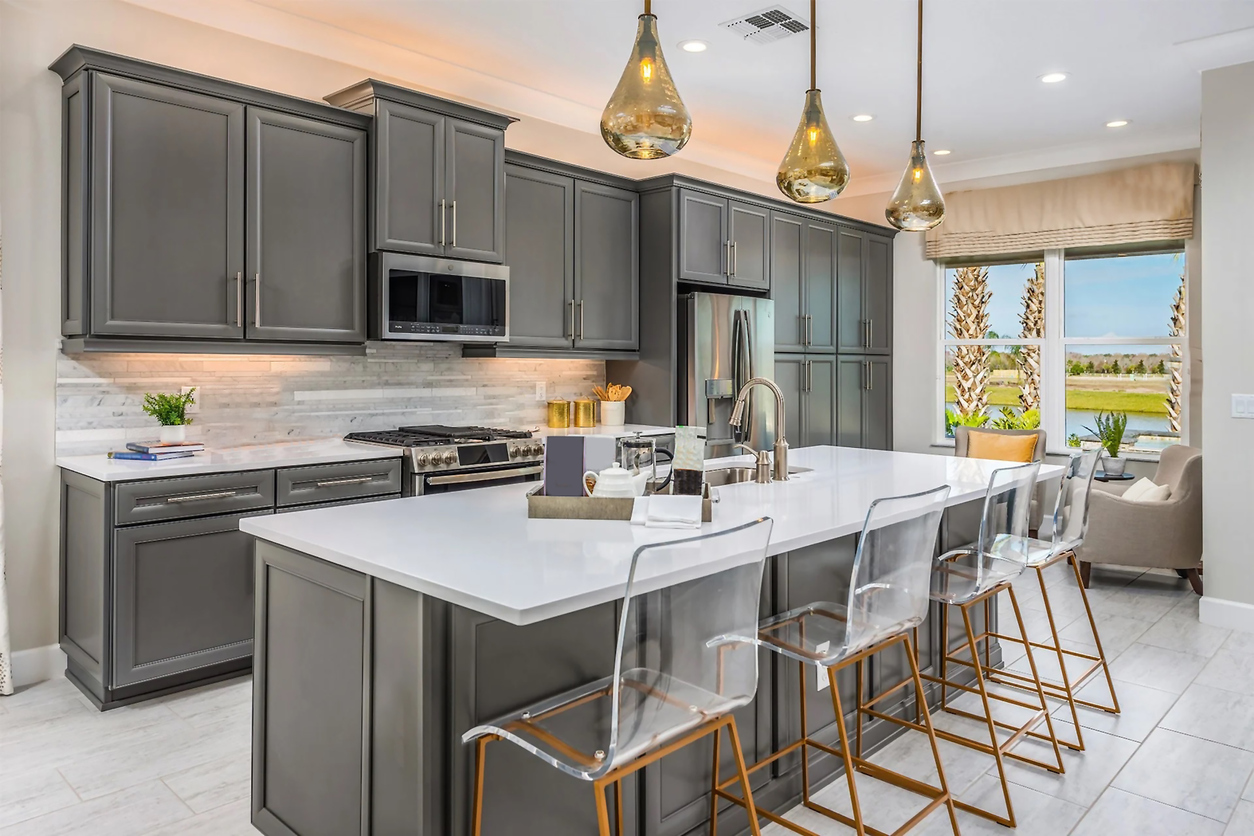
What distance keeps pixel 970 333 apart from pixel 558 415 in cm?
361

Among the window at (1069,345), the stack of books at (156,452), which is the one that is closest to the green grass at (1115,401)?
the window at (1069,345)

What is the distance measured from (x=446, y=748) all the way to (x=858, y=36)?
12.3ft

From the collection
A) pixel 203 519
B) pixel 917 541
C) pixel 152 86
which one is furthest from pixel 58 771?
pixel 917 541

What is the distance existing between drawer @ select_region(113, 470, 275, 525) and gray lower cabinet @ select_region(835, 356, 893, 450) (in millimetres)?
4314

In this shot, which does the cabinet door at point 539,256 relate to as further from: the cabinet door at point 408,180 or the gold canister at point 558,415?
the cabinet door at point 408,180

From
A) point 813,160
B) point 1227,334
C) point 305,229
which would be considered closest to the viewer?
point 813,160

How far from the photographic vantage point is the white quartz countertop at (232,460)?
3.01 meters

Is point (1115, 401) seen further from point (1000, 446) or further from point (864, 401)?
point (864, 401)

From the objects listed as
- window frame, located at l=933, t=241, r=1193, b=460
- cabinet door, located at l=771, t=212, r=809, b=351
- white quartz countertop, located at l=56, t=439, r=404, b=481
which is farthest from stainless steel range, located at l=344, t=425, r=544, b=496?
window frame, located at l=933, t=241, r=1193, b=460

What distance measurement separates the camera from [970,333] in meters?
6.61

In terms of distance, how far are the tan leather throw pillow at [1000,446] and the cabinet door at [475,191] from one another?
362 centimetres

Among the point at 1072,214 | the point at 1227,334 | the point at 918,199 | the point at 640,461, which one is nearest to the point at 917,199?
the point at 918,199

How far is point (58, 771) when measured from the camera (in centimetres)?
256

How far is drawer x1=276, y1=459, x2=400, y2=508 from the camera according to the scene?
3328 mm
